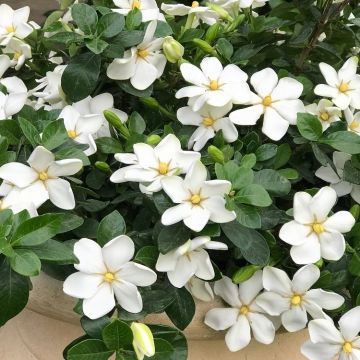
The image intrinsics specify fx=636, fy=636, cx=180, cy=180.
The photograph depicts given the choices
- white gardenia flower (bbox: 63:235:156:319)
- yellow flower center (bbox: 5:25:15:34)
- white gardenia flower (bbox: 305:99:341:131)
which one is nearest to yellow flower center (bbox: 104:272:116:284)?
white gardenia flower (bbox: 63:235:156:319)

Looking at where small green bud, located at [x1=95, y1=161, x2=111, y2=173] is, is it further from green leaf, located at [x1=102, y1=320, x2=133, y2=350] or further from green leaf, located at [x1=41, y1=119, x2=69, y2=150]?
green leaf, located at [x1=102, y1=320, x2=133, y2=350]

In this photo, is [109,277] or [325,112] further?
[325,112]

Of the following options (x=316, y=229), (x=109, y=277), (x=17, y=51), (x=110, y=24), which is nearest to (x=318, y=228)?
(x=316, y=229)

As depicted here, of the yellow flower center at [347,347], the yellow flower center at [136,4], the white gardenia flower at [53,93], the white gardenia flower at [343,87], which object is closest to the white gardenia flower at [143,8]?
the yellow flower center at [136,4]

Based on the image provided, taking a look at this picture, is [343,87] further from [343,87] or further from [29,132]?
[29,132]

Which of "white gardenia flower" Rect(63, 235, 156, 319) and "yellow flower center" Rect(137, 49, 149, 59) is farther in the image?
"yellow flower center" Rect(137, 49, 149, 59)

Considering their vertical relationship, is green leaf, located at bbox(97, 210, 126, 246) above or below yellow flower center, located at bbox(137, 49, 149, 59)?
below

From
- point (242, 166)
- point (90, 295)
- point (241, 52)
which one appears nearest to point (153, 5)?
point (241, 52)
